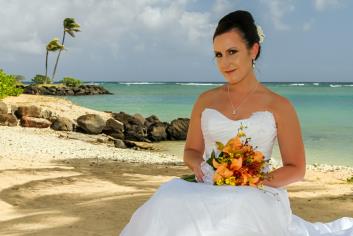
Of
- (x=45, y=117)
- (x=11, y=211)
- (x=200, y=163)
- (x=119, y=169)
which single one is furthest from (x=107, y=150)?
(x=200, y=163)

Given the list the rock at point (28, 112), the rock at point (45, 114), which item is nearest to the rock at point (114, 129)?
the rock at point (45, 114)

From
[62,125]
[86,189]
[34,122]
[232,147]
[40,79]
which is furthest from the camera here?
[40,79]

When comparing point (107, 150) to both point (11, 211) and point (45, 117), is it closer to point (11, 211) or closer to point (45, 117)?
point (45, 117)

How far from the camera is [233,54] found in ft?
13.6

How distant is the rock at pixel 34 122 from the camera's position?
23833 mm

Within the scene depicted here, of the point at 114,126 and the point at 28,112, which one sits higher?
the point at 28,112

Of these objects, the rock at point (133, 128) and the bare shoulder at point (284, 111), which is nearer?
the bare shoulder at point (284, 111)

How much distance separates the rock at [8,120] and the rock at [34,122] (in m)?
0.49

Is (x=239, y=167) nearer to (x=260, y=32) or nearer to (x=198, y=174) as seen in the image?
(x=198, y=174)

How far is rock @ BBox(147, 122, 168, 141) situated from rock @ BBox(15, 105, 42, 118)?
5586mm

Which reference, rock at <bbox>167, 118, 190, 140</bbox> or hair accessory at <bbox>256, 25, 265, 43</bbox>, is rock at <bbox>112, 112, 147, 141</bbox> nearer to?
rock at <bbox>167, 118, 190, 140</bbox>

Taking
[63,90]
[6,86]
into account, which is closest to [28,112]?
[6,86]

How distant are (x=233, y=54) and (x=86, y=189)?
669 centimetres

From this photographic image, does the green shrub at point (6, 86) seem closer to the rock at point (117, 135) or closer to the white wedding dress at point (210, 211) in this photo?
the rock at point (117, 135)
